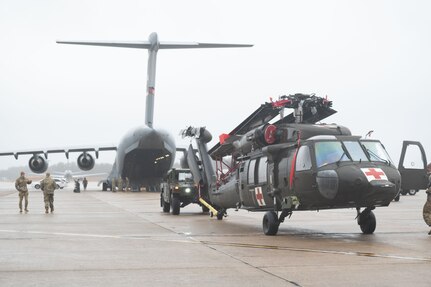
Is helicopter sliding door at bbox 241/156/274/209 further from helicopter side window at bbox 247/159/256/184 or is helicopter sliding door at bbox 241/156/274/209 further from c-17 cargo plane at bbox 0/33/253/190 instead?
c-17 cargo plane at bbox 0/33/253/190

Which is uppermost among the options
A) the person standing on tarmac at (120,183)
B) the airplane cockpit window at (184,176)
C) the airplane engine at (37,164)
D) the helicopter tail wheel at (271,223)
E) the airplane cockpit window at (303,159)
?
the airplane engine at (37,164)

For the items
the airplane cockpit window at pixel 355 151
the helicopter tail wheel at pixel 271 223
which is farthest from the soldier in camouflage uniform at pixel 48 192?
the airplane cockpit window at pixel 355 151

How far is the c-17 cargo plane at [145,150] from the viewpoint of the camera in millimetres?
44094

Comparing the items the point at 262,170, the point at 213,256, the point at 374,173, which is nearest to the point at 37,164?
the point at 262,170

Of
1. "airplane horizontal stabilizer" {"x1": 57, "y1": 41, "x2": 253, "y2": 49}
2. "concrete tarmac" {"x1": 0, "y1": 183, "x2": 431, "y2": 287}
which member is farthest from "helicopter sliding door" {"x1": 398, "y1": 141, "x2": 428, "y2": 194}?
"airplane horizontal stabilizer" {"x1": 57, "y1": 41, "x2": 253, "y2": 49}

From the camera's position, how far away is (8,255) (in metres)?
9.07

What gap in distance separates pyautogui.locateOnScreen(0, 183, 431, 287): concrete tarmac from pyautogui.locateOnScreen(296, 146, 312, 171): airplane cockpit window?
4.80 feet

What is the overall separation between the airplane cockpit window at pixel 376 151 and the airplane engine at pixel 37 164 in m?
43.9

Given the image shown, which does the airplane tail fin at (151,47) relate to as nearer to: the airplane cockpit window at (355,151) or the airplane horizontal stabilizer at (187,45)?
the airplane horizontal stabilizer at (187,45)

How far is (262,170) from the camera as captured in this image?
1294 cm

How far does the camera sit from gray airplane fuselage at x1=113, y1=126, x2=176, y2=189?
144 feet

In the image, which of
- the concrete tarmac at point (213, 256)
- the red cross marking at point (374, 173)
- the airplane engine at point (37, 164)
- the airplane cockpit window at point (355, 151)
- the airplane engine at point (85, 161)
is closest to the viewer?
the concrete tarmac at point (213, 256)

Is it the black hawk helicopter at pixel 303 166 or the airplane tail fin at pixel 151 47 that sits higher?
the airplane tail fin at pixel 151 47

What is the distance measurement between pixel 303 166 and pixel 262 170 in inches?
68.1
